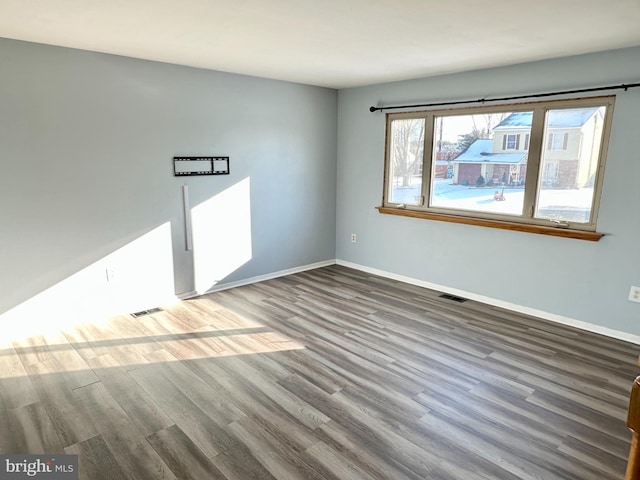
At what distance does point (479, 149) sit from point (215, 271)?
3.05 m

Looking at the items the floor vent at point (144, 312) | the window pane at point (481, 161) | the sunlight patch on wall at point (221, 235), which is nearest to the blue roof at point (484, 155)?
the window pane at point (481, 161)

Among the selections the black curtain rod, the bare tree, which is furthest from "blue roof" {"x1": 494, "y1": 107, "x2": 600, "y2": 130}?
the bare tree

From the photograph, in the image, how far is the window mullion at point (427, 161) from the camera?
14.8ft

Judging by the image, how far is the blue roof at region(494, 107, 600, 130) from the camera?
136 inches

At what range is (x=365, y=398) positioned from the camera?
2561 mm

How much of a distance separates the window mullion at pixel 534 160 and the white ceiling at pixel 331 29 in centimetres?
54

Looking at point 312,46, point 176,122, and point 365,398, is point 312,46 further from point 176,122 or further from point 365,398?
point 365,398

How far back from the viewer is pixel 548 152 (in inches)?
145

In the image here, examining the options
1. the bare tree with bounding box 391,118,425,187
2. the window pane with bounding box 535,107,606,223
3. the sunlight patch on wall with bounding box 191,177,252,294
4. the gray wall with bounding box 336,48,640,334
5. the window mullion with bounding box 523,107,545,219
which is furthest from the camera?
the bare tree with bounding box 391,118,425,187

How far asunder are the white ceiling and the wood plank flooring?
2.28 m

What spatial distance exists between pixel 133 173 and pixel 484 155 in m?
3.38

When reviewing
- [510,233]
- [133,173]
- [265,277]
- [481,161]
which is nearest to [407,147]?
[481,161]

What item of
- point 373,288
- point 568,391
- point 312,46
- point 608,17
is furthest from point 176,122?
→ point 568,391

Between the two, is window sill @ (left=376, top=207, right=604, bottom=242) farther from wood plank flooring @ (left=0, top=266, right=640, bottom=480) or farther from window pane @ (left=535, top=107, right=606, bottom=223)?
wood plank flooring @ (left=0, top=266, right=640, bottom=480)
